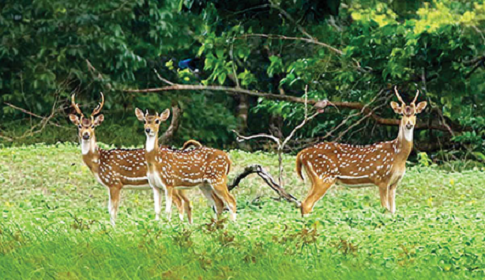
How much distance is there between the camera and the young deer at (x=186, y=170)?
1033 centimetres

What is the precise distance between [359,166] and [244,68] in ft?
38.5

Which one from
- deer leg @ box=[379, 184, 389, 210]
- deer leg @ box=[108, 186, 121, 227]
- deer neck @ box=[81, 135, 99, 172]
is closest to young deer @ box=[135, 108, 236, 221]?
deer leg @ box=[108, 186, 121, 227]

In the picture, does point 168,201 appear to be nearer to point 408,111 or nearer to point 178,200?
point 178,200

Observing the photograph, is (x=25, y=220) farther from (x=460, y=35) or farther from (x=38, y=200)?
(x=460, y=35)

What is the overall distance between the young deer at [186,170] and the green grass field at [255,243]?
321 millimetres

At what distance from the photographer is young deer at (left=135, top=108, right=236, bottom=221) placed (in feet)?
33.9

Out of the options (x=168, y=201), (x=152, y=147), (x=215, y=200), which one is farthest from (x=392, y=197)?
(x=152, y=147)

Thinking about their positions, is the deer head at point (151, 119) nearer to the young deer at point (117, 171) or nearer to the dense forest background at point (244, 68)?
the young deer at point (117, 171)

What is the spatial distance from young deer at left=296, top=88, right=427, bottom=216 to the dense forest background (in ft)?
8.89

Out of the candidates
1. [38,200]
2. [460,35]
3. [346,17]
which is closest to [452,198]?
[460,35]

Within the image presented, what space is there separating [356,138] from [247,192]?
6915 millimetres

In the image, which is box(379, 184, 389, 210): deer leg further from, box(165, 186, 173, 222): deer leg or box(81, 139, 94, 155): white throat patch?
box(81, 139, 94, 155): white throat patch

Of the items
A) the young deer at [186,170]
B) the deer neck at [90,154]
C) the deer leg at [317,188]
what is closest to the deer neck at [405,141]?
the deer leg at [317,188]

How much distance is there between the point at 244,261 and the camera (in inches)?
323
